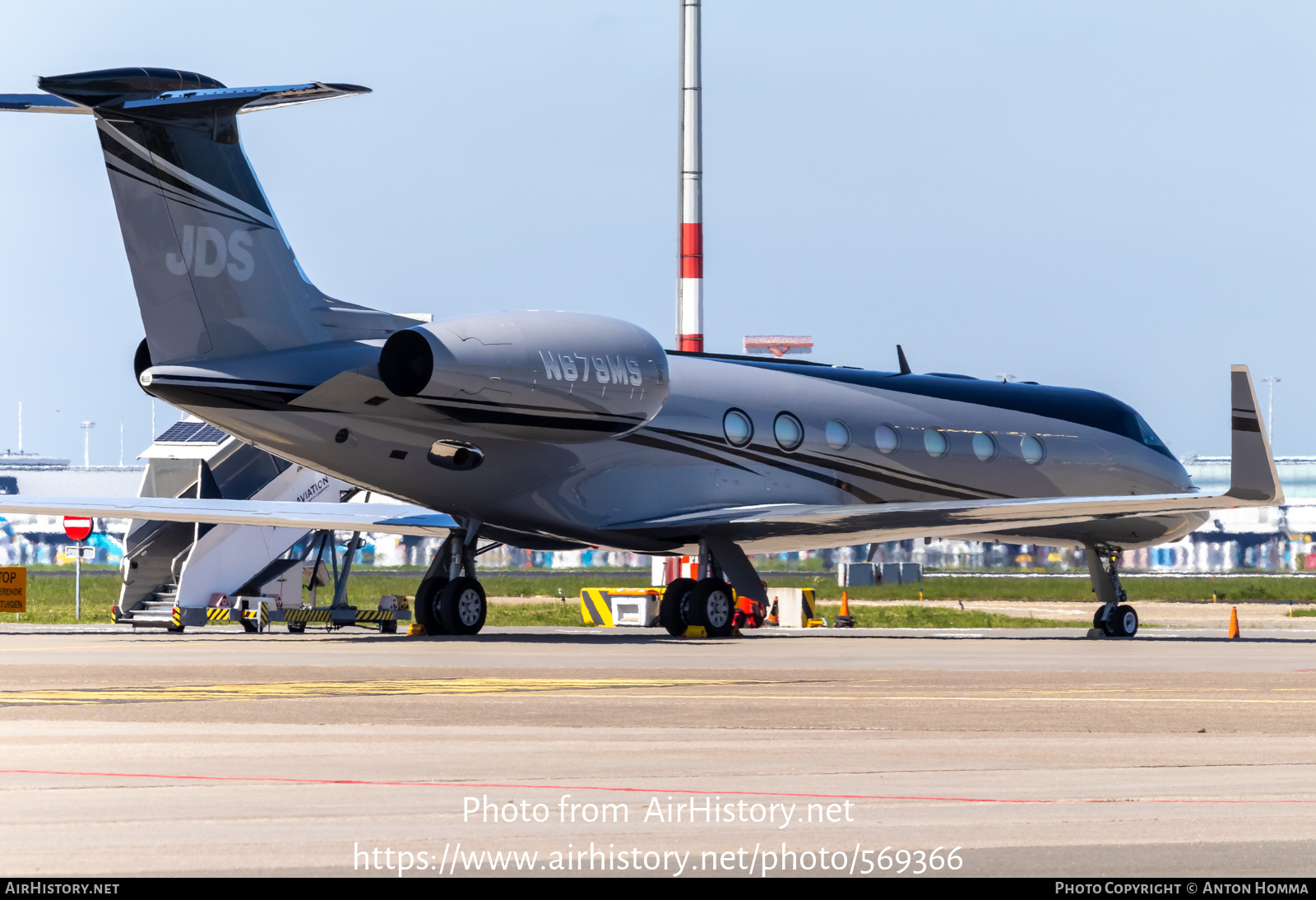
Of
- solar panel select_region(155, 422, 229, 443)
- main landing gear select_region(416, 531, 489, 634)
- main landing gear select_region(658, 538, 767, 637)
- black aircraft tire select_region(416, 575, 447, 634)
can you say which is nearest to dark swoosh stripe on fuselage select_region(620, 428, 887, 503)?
main landing gear select_region(658, 538, 767, 637)

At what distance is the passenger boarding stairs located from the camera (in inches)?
1335

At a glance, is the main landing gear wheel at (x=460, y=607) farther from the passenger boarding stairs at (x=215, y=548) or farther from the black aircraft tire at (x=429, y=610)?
the passenger boarding stairs at (x=215, y=548)

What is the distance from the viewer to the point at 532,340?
23453 millimetres

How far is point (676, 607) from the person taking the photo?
89.6ft

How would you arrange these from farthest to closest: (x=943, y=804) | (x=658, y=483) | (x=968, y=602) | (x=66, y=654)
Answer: (x=968, y=602), (x=658, y=483), (x=66, y=654), (x=943, y=804)

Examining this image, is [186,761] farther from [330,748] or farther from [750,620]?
[750,620]

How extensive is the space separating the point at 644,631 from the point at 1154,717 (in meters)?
19.5

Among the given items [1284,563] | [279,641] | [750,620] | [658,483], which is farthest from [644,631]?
[1284,563]

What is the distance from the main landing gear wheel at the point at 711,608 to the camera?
88.7 feet

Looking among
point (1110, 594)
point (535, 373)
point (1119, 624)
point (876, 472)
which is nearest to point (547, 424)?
point (535, 373)

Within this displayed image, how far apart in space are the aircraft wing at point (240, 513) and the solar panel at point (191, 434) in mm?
8291

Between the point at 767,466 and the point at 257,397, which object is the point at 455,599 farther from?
the point at 767,466

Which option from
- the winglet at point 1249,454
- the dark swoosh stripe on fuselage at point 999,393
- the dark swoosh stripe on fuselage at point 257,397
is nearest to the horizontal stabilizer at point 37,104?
the dark swoosh stripe on fuselage at point 257,397
